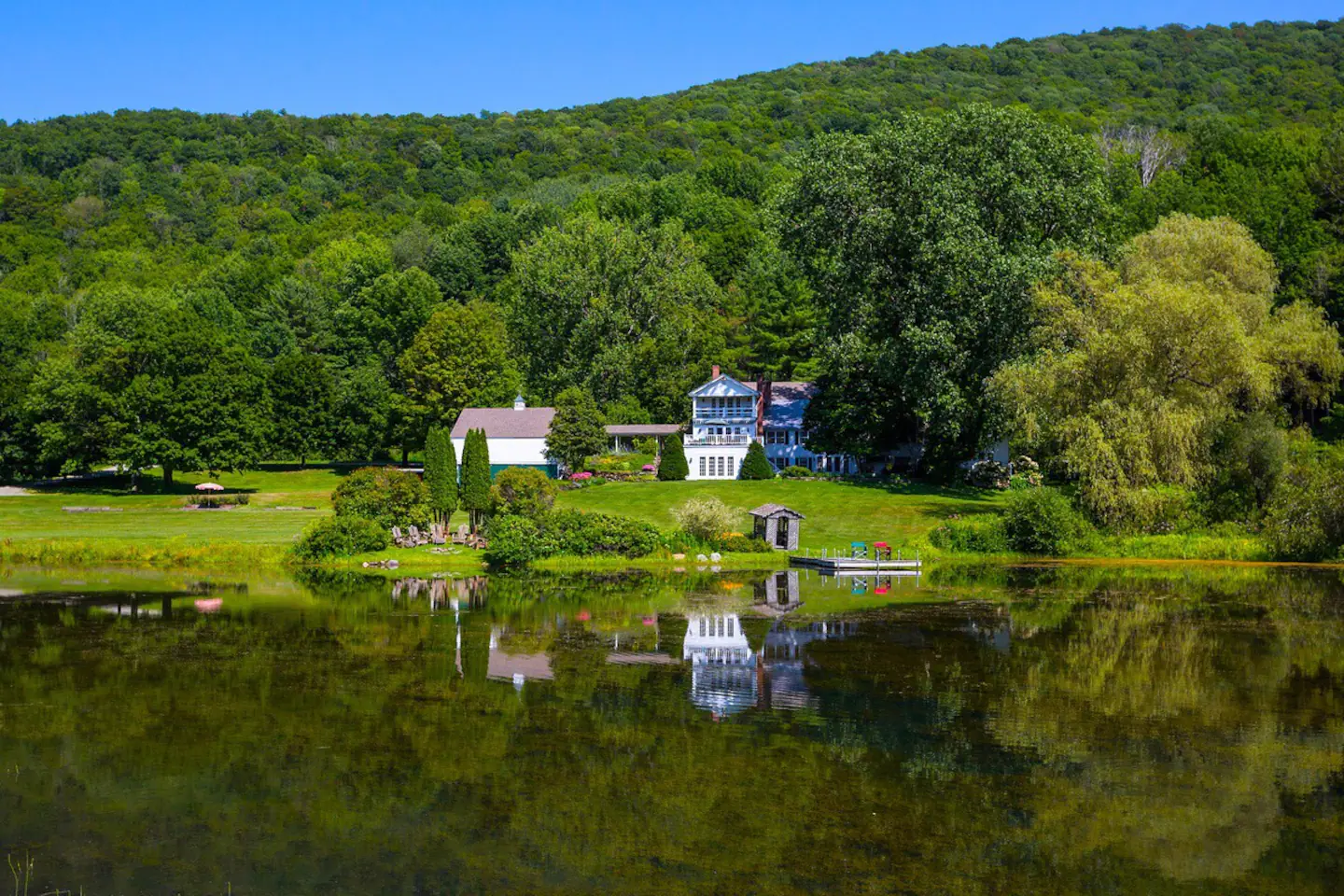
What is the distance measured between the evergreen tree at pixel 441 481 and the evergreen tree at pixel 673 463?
2234 centimetres

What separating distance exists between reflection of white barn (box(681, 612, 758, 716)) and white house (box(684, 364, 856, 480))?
144 feet

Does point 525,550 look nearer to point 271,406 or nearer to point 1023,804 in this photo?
point 1023,804

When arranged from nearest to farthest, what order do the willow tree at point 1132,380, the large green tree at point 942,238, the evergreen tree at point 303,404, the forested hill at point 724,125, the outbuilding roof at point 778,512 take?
the willow tree at point 1132,380 → the outbuilding roof at point 778,512 → the large green tree at point 942,238 → the evergreen tree at point 303,404 → the forested hill at point 724,125

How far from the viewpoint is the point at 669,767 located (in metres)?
18.8

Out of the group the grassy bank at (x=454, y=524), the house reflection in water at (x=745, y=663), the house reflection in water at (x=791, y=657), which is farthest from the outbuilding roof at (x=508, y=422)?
the house reflection in water at (x=791, y=657)

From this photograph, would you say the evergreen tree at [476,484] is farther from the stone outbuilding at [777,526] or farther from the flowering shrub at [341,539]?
the stone outbuilding at [777,526]

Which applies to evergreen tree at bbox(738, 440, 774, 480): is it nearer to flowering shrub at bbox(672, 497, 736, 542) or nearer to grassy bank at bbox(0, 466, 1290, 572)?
grassy bank at bbox(0, 466, 1290, 572)

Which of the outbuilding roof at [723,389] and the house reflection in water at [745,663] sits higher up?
the outbuilding roof at [723,389]

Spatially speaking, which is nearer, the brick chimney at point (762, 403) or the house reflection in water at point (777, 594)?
the house reflection in water at point (777, 594)

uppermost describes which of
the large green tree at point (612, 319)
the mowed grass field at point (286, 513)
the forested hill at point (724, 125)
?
the forested hill at point (724, 125)

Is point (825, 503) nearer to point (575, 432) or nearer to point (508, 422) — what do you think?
point (575, 432)

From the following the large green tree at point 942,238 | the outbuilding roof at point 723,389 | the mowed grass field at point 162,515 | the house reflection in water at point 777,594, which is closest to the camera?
the house reflection in water at point 777,594

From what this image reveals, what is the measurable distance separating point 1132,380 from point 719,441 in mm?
32562

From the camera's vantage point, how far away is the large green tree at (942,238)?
61.9 m
